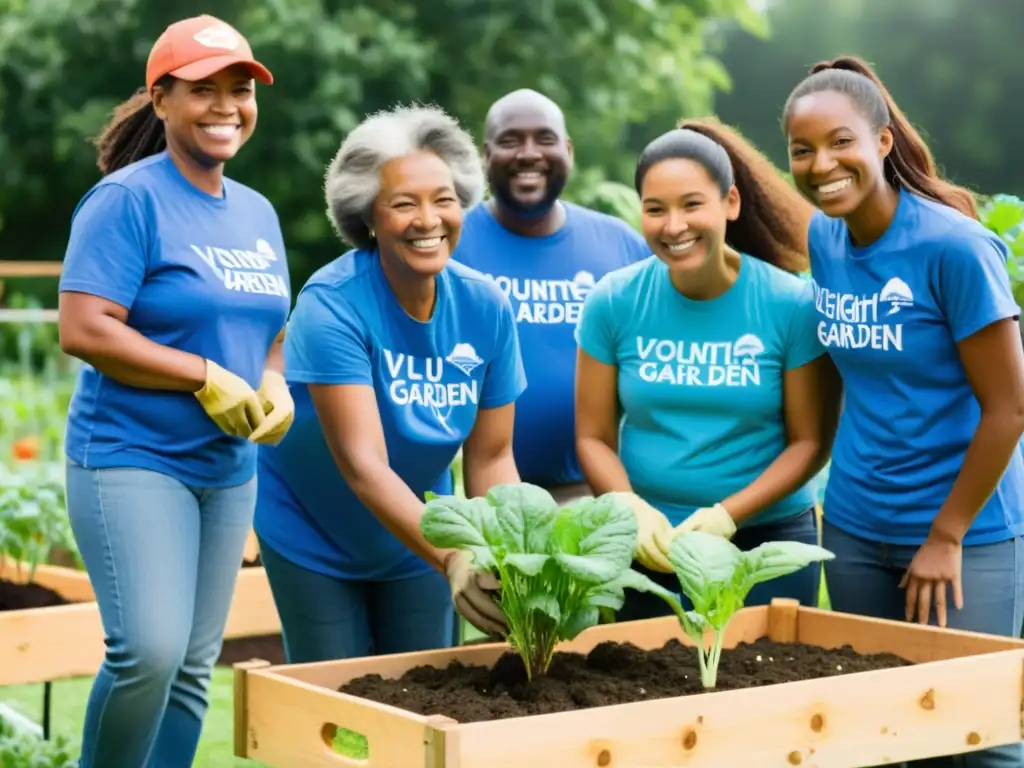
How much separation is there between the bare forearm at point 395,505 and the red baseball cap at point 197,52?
2.68ft

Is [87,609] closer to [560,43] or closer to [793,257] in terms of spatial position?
[793,257]

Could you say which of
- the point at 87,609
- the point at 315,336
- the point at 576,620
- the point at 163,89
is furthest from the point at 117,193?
the point at 87,609

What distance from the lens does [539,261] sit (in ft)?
13.0

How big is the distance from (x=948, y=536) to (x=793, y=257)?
2.84 feet

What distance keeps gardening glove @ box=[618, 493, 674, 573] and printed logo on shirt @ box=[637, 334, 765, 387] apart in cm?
31

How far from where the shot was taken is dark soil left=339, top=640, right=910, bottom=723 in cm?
265

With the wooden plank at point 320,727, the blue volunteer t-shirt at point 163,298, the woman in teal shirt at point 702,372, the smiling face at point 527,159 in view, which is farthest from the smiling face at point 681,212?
the wooden plank at point 320,727

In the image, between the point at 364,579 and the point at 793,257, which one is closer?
the point at 364,579

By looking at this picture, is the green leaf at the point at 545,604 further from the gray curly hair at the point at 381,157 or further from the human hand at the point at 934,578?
the gray curly hair at the point at 381,157

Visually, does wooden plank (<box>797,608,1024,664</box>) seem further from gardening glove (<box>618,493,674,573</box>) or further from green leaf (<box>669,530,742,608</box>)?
green leaf (<box>669,530,742,608</box>)

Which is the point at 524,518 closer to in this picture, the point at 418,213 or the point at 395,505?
the point at 395,505

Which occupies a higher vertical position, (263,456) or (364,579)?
(263,456)

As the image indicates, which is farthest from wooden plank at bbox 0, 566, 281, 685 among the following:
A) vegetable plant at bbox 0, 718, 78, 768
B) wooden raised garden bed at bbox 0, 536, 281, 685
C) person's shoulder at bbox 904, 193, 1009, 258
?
person's shoulder at bbox 904, 193, 1009, 258

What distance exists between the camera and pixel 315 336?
10.4 feet
